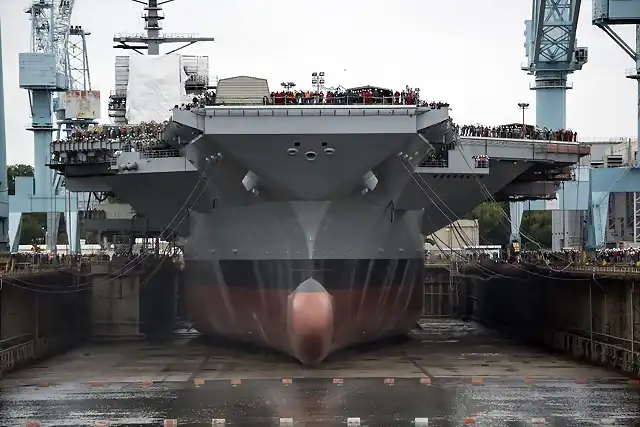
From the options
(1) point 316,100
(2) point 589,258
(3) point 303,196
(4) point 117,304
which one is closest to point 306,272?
(3) point 303,196

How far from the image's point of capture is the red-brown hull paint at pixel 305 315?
73.7 ft

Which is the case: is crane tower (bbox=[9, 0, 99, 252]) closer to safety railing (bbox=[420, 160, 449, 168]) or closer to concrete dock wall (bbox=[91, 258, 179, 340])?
concrete dock wall (bbox=[91, 258, 179, 340])

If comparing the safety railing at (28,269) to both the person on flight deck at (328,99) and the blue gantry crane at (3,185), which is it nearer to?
the blue gantry crane at (3,185)

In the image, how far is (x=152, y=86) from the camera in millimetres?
36312

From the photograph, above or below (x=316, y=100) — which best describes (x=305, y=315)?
below

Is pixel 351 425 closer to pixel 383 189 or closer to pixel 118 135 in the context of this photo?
pixel 383 189

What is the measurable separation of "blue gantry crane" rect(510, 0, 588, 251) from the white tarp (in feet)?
60.7

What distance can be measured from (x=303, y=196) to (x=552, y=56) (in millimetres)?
28464

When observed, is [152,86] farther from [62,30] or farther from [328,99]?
[62,30]

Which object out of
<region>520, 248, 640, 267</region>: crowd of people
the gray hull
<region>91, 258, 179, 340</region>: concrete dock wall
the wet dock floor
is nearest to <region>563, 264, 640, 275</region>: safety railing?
<region>520, 248, 640, 267</region>: crowd of people

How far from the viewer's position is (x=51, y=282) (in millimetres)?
28422

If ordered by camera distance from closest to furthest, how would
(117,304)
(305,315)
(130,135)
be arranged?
(305,315), (130,135), (117,304)

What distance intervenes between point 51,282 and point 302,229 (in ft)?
29.6

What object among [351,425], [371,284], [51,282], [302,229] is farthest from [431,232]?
[351,425]
